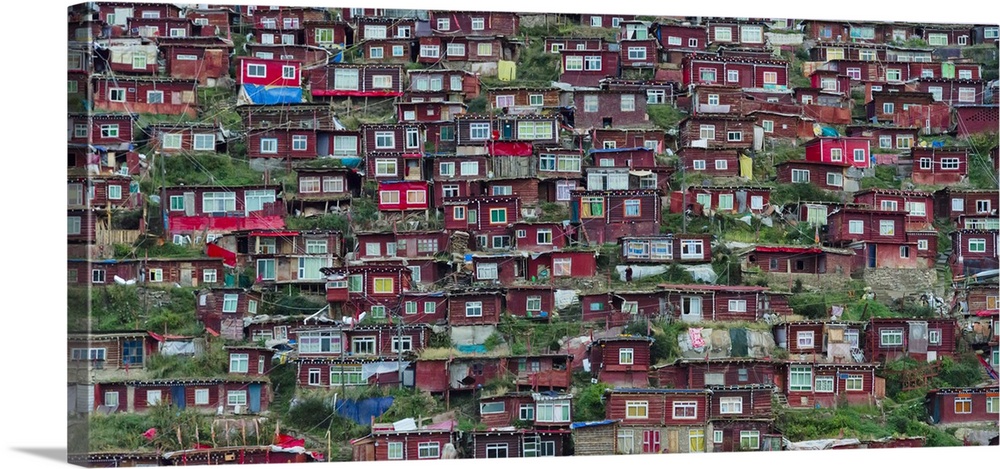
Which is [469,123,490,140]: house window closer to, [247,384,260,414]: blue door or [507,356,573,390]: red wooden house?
[507,356,573,390]: red wooden house

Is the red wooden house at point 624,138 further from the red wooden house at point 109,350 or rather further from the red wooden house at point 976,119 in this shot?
the red wooden house at point 109,350

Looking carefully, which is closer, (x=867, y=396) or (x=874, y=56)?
(x=867, y=396)

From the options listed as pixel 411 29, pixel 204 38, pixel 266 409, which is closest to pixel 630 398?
pixel 266 409

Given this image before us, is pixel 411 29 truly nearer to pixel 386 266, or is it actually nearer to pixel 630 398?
pixel 386 266

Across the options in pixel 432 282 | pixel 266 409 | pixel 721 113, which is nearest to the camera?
pixel 266 409

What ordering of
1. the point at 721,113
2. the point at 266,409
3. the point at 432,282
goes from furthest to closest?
1. the point at 721,113
2. the point at 432,282
3. the point at 266,409

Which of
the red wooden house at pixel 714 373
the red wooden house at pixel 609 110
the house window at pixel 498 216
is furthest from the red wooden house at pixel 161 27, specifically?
the red wooden house at pixel 714 373

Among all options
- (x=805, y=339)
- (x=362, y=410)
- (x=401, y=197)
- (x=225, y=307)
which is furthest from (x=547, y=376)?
(x=225, y=307)

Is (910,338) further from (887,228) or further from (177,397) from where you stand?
(177,397)
